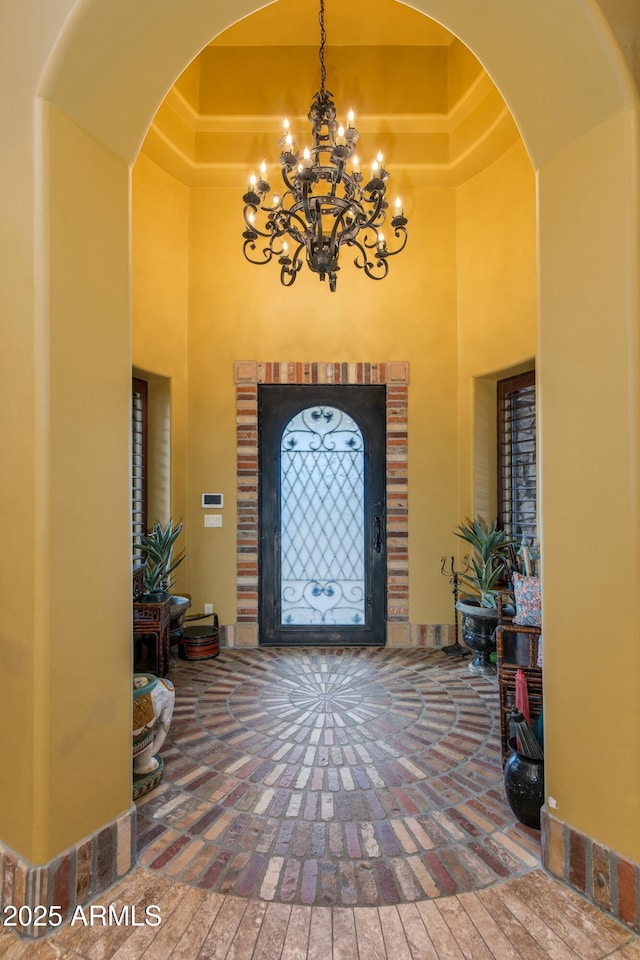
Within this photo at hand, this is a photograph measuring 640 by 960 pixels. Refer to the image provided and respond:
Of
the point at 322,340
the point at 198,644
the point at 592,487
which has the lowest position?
the point at 198,644

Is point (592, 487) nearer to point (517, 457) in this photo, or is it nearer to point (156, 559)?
point (517, 457)

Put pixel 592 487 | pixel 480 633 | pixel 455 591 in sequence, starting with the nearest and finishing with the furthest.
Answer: pixel 592 487
pixel 480 633
pixel 455 591

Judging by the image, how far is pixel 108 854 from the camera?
1.62m

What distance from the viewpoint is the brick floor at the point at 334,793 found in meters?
1.68

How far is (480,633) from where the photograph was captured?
3.57m

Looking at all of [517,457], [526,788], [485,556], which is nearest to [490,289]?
[517,457]

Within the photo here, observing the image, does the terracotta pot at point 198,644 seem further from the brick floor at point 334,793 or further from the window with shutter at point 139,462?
the window with shutter at point 139,462

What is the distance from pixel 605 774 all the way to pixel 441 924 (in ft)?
2.14

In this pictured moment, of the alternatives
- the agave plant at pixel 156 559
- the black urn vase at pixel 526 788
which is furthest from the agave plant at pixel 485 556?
the agave plant at pixel 156 559

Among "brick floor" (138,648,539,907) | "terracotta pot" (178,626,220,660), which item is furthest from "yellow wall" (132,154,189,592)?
"brick floor" (138,648,539,907)

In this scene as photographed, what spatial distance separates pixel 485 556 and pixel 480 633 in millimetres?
554

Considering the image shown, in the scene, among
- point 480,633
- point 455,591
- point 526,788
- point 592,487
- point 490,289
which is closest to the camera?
point 592,487

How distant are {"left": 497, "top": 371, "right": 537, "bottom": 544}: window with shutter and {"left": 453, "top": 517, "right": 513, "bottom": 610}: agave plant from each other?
0.15 metres

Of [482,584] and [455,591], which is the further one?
[455,591]
